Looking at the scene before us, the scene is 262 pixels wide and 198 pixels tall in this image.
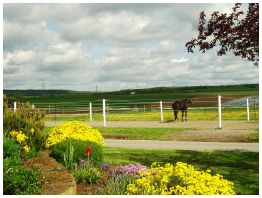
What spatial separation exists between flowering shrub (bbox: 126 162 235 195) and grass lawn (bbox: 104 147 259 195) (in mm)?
2054

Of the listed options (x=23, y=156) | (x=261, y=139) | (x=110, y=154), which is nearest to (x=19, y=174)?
(x=23, y=156)

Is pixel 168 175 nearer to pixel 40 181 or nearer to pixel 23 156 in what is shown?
pixel 40 181

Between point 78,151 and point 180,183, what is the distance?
137 inches

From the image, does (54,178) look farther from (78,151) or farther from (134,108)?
(134,108)

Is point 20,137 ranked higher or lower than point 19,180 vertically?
higher

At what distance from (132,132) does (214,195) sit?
1471cm

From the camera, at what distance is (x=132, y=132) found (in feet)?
70.1

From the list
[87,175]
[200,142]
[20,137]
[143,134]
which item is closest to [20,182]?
[87,175]

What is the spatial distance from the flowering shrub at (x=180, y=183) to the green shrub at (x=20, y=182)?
1.49 meters

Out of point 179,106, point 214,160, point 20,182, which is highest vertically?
point 179,106

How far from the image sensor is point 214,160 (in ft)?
41.6

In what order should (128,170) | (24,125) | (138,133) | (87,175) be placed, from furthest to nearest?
(138,133) < (24,125) < (128,170) < (87,175)

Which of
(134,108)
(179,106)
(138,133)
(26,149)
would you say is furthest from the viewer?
(134,108)

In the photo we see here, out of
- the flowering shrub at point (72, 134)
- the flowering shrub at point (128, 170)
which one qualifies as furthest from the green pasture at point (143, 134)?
the flowering shrub at point (128, 170)
